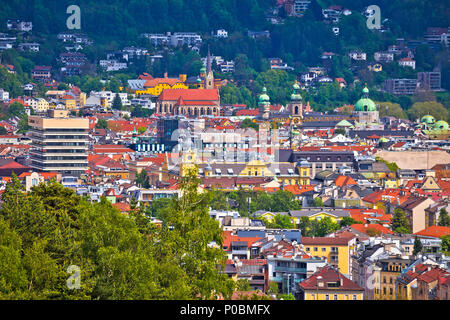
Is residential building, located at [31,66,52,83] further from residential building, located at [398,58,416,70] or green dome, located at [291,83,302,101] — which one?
residential building, located at [398,58,416,70]

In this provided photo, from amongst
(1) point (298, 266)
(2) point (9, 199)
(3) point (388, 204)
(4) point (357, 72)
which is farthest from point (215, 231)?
(4) point (357, 72)

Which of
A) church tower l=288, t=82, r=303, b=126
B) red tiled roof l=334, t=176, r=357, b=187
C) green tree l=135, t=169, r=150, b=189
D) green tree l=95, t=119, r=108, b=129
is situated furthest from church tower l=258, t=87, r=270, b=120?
red tiled roof l=334, t=176, r=357, b=187

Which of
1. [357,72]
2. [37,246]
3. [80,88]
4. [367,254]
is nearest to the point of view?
[37,246]

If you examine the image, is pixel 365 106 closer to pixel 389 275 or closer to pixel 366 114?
pixel 366 114

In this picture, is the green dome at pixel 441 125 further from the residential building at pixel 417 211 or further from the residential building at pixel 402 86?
the residential building at pixel 417 211

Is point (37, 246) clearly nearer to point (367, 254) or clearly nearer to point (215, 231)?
point (215, 231)

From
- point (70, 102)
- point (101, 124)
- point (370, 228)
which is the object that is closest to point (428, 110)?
point (101, 124)
